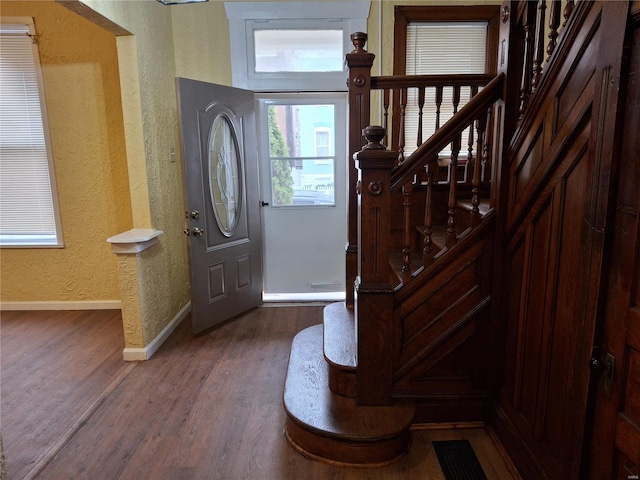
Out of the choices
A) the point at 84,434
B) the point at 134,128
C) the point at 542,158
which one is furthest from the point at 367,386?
the point at 134,128

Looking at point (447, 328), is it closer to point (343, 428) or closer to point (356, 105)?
point (343, 428)

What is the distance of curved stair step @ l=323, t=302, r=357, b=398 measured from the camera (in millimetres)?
2078

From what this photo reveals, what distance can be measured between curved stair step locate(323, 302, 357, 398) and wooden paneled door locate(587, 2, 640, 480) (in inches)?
42.3

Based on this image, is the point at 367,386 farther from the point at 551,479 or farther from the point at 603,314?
the point at 603,314

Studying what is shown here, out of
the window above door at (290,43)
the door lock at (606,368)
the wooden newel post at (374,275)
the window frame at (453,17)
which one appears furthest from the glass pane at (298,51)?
the door lock at (606,368)

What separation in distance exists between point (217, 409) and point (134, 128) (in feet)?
6.58

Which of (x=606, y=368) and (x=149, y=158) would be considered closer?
(x=606, y=368)

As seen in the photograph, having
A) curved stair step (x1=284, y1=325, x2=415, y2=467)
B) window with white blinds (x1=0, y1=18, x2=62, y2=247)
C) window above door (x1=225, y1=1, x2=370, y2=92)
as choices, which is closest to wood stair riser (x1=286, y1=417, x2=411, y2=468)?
curved stair step (x1=284, y1=325, x2=415, y2=467)

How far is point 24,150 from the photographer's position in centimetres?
376

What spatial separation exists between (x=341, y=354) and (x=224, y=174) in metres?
2.01

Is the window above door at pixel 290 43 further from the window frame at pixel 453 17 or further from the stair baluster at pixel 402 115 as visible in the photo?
the stair baluster at pixel 402 115

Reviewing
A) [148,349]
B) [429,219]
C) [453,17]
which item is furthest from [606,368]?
[453,17]

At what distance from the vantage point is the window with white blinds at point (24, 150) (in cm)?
361

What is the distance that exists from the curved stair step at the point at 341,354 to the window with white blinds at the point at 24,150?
2939 mm
